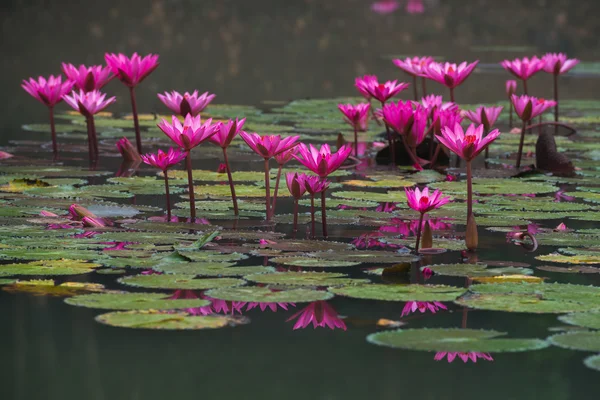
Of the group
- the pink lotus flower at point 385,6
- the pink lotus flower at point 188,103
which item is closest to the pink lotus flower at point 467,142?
the pink lotus flower at point 188,103

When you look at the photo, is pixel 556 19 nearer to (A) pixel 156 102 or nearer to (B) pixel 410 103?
(A) pixel 156 102

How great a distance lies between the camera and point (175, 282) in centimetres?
296

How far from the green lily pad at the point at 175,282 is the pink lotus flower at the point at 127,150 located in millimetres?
2477

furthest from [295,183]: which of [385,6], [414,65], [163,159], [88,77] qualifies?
[385,6]

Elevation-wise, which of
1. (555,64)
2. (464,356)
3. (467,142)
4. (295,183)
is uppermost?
(555,64)

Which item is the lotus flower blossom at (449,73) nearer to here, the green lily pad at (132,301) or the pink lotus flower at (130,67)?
the pink lotus flower at (130,67)

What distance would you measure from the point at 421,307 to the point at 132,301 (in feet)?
2.40

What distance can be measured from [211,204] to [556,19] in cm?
1636

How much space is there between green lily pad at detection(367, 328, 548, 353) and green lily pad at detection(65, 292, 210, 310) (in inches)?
19.1

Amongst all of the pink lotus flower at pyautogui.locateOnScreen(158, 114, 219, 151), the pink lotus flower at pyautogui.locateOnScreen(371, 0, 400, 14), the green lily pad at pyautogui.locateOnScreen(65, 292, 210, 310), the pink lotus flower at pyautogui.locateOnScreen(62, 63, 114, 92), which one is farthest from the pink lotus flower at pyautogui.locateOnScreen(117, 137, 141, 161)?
the pink lotus flower at pyautogui.locateOnScreen(371, 0, 400, 14)

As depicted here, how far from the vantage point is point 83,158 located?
563cm

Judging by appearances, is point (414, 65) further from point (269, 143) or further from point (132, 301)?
point (132, 301)

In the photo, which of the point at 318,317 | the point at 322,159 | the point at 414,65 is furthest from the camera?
the point at 414,65

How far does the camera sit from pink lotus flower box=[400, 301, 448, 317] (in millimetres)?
2803
